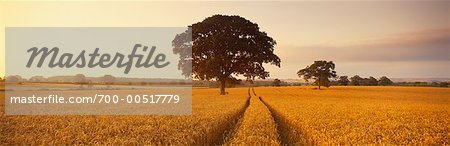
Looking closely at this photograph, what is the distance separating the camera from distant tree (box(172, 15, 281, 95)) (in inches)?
1815

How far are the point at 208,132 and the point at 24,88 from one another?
53.6 metres

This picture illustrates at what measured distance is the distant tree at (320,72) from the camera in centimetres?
9025

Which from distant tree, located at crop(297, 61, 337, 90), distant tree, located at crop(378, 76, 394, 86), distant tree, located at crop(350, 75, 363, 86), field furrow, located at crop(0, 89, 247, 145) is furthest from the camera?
distant tree, located at crop(378, 76, 394, 86)

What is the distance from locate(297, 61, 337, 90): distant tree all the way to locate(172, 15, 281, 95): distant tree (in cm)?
4402

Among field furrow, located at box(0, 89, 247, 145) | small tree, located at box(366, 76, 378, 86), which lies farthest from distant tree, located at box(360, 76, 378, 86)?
field furrow, located at box(0, 89, 247, 145)

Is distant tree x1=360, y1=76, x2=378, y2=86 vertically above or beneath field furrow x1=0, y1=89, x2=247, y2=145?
above

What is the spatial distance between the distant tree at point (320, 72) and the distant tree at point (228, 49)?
144 feet

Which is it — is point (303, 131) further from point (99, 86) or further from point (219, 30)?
point (99, 86)

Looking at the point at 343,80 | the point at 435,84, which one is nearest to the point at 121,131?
the point at 435,84

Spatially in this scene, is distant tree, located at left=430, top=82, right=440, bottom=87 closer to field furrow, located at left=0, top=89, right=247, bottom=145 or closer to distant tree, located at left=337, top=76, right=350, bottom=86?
distant tree, located at left=337, top=76, right=350, bottom=86

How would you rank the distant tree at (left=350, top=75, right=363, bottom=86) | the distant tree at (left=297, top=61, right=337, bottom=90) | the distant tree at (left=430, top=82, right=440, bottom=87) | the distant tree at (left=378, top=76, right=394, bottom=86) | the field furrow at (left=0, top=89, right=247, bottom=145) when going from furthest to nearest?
the distant tree at (left=378, top=76, right=394, bottom=86)
the distant tree at (left=350, top=75, right=363, bottom=86)
the distant tree at (left=430, top=82, right=440, bottom=87)
the distant tree at (left=297, top=61, right=337, bottom=90)
the field furrow at (left=0, top=89, right=247, bottom=145)

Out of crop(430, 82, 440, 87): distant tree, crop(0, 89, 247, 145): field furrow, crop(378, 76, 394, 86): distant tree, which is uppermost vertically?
crop(378, 76, 394, 86): distant tree

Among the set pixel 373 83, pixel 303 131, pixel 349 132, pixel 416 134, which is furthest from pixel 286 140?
Result: pixel 373 83

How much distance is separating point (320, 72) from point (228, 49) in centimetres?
4872
